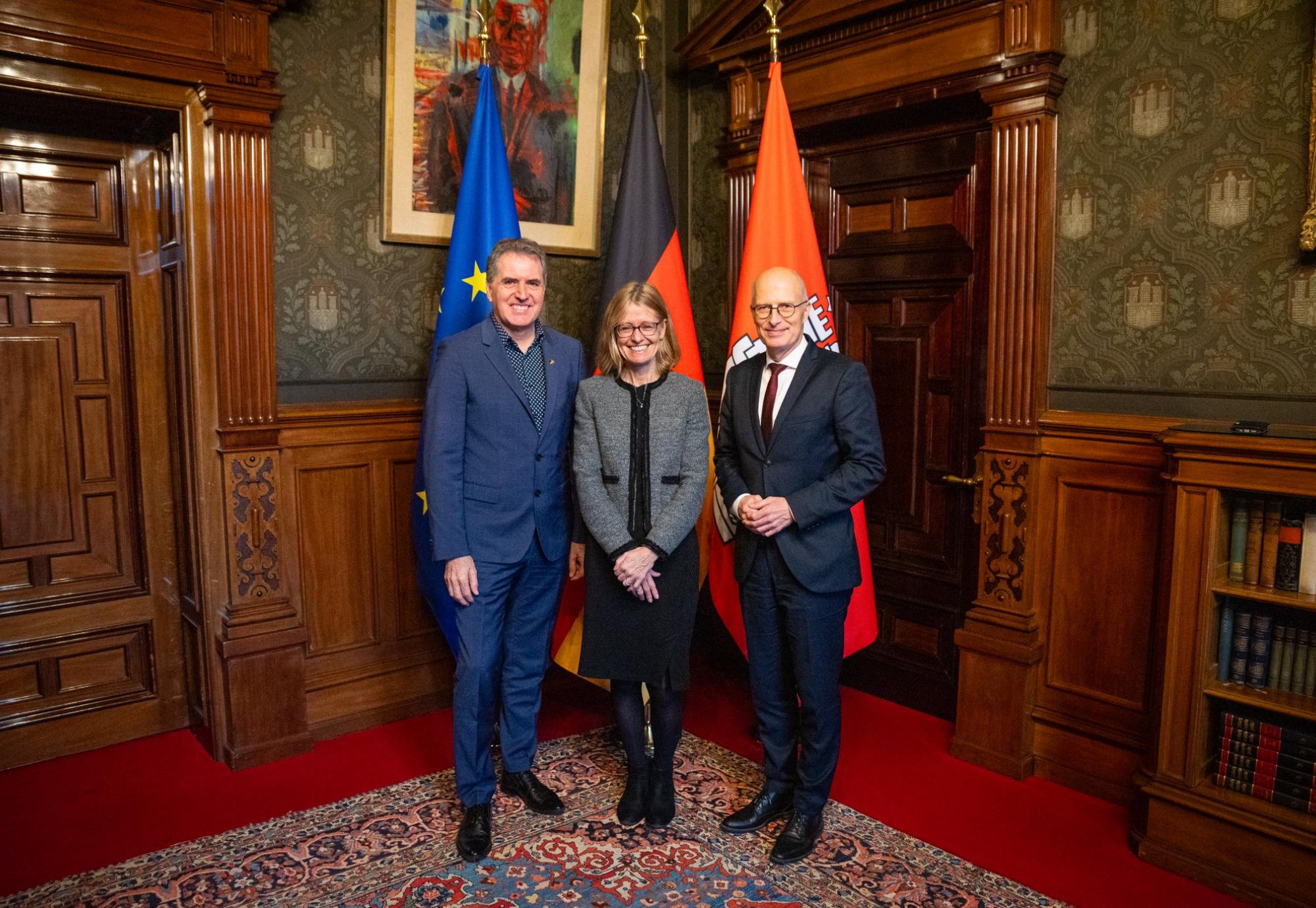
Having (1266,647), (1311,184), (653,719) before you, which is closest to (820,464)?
(653,719)

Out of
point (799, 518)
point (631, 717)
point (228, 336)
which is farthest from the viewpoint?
point (228, 336)

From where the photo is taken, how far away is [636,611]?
2584 mm

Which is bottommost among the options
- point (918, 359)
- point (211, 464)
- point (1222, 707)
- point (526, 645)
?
point (1222, 707)

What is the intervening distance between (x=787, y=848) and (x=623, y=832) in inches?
19.3

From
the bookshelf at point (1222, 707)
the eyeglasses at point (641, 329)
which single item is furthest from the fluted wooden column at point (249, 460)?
the bookshelf at point (1222, 707)

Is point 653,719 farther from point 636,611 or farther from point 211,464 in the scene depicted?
point 211,464

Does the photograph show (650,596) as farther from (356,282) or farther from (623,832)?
(356,282)

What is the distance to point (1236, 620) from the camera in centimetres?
255

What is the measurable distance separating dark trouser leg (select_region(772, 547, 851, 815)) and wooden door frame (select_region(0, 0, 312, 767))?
5.97 ft

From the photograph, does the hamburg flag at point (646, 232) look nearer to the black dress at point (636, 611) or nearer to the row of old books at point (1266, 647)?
the black dress at point (636, 611)

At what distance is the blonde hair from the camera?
2.53 meters

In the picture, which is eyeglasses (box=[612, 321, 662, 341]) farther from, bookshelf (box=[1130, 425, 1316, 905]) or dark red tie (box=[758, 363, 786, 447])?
bookshelf (box=[1130, 425, 1316, 905])

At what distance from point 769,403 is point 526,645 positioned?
1.04 meters

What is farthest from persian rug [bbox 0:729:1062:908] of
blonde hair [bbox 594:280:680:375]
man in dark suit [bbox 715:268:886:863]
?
blonde hair [bbox 594:280:680:375]
